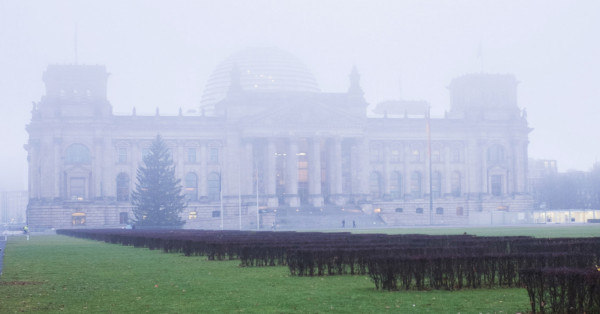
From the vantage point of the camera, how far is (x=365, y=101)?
154 metres

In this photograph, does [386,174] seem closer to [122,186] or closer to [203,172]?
[203,172]

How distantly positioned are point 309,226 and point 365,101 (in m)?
40.1

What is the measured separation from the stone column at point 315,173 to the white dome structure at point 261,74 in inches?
1028

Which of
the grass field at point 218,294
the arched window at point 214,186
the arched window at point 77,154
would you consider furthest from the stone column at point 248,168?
the grass field at point 218,294

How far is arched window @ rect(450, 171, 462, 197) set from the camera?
15712 cm

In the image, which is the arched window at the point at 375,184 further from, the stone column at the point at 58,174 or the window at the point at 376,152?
the stone column at the point at 58,174

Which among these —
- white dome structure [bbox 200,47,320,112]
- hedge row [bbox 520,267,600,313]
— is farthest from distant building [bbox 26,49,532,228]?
hedge row [bbox 520,267,600,313]

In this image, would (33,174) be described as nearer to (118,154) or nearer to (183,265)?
(118,154)

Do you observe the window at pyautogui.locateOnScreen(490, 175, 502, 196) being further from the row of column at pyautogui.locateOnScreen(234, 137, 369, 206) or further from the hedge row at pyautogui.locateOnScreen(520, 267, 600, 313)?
the hedge row at pyautogui.locateOnScreen(520, 267, 600, 313)

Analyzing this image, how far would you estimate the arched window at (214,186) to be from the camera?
149 m

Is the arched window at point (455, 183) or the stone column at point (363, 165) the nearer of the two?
the stone column at point (363, 165)

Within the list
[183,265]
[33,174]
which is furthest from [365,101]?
[183,265]

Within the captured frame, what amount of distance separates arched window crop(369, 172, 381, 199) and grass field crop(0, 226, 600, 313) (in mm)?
121464

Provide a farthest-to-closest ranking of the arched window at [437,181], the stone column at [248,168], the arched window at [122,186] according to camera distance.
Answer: the arched window at [437,181], the arched window at [122,186], the stone column at [248,168]
